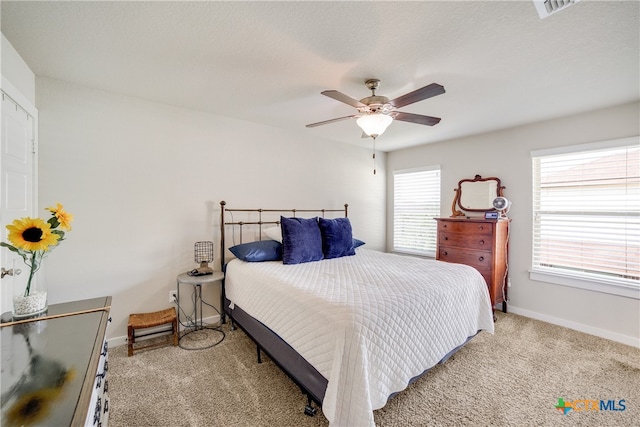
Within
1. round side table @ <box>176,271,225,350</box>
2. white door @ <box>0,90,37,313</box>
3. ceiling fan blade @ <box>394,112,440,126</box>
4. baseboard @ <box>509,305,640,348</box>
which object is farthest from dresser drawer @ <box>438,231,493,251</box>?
white door @ <box>0,90,37,313</box>

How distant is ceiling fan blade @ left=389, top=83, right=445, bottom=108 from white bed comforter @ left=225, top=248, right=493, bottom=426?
1362 millimetres

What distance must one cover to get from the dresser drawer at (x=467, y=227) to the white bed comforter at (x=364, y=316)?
1077 mm

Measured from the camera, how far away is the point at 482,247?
10.9ft

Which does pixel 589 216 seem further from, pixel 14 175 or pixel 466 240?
pixel 14 175

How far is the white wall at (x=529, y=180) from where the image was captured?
2.73 meters

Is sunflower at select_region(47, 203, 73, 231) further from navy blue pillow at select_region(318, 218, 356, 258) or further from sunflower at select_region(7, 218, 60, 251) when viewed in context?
navy blue pillow at select_region(318, 218, 356, 258)

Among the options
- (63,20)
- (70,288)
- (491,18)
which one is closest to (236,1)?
(63,20)

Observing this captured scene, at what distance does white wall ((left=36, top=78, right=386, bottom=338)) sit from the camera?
2.34m

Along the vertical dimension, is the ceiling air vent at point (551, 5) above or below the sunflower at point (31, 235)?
above

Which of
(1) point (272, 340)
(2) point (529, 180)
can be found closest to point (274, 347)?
(1) point (272, 340)

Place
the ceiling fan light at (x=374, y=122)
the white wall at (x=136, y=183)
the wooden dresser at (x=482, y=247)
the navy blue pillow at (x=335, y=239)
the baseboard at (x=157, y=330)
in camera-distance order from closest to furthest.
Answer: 1. the ceiling fan light at (x=374, y=122)
2. the white wall at (x=136, y=183)
3. the baseboard at (x=157, y=330)
4. the navy blue pillow at (x=335, y=239)
5. the wooden dresser at (x=482, y=247)

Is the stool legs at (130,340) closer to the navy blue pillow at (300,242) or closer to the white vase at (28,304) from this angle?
the white vase at (28,304)

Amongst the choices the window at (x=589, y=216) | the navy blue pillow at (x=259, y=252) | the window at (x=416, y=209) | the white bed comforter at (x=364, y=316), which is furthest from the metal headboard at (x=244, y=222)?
the window at (x=589, y=216)

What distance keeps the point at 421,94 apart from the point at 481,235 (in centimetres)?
230
